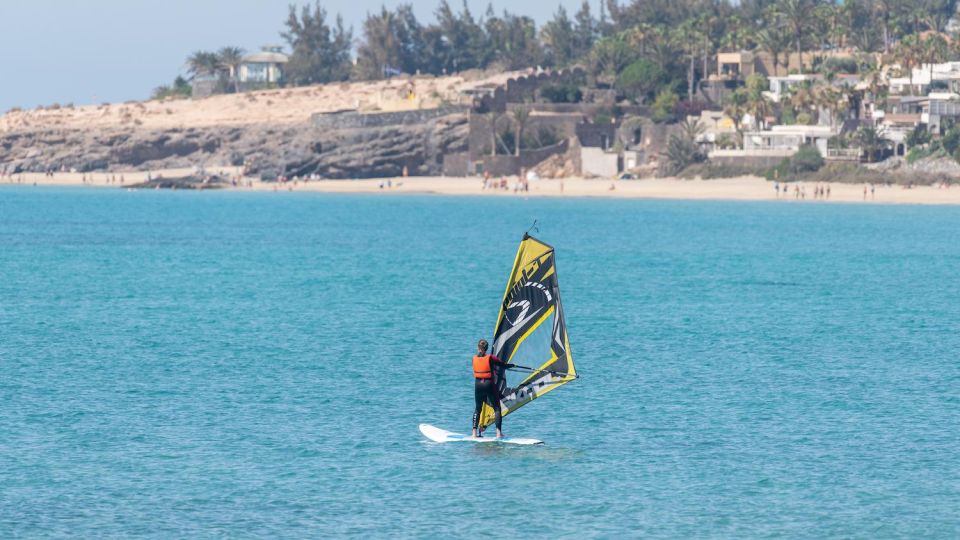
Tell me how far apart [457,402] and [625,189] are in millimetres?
A: 106293

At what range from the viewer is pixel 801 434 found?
3159 centimetres

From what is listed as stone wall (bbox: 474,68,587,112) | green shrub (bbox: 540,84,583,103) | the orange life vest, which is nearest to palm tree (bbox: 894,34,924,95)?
green shrub (bbox: 540,84,583,103)

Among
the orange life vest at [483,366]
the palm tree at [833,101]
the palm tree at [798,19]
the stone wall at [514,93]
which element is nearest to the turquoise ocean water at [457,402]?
the orange life vest at [483,366]

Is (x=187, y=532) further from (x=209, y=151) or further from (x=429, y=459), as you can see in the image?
(x=209, y=151)

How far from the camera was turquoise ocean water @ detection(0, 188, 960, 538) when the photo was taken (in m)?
25.4

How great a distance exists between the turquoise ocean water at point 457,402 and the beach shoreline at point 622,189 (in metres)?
47.0

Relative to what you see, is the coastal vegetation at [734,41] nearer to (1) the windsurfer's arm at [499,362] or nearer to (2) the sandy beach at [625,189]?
(2) the sandy beach at [625,189]

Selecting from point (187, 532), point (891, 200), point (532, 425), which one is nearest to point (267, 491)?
point (187, 532)

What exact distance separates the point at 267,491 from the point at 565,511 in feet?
16.0

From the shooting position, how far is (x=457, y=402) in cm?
3522

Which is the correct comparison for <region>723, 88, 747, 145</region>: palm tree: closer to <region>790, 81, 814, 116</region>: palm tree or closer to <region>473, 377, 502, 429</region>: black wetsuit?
<region>790, 81, 814, 116</region>: palm tree

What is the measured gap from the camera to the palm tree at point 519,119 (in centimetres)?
14800

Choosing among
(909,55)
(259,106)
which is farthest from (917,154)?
(259,106)

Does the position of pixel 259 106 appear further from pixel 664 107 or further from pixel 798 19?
pixel 798 19
